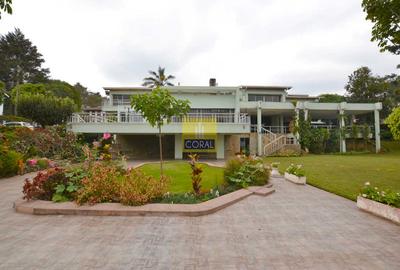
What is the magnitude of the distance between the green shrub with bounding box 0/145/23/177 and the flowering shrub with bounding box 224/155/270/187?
31.6ft

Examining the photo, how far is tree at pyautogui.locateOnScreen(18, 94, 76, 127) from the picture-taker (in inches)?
928

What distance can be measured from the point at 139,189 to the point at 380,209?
565cm

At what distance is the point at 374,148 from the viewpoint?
87.6ft

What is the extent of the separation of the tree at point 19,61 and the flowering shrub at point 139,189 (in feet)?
Answer: 148

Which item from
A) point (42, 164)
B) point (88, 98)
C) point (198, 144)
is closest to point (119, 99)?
point (198, 144)

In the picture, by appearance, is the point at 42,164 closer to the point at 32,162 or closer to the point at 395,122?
the point at 32,162

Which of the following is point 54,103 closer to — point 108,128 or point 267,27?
point 108,128

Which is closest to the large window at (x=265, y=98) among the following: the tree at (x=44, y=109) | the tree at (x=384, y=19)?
the tree at (x=44, y=109)

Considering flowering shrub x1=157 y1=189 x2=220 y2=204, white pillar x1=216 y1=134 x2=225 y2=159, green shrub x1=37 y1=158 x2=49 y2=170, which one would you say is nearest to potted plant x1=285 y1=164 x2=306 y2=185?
flowering shrub x1=157 y1=189 x2=220 y2=204

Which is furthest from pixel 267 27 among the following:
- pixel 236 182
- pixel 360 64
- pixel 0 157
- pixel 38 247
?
pixel 360 64

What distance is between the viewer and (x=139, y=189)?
589cm

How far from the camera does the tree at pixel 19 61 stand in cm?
4053

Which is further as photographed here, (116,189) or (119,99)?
(119,99)

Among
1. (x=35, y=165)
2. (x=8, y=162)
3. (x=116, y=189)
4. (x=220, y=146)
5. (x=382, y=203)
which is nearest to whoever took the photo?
(x=382, y=203)
